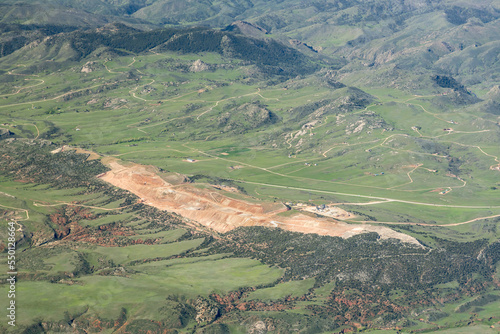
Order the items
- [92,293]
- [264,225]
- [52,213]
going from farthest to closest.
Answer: [52,213]
[264,225]
[92,293]

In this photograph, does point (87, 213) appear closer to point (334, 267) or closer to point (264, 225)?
point (264, 225)

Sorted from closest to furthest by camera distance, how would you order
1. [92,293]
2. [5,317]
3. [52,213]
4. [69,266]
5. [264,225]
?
[5,317] < [92,293] < [69,266] < [264,225] < [52,213]

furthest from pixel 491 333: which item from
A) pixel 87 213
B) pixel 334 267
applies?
pixel 87 213

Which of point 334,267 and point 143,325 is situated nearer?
point 143,325

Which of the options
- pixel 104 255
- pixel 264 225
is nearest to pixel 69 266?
pixel 104 255

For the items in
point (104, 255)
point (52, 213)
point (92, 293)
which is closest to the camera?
point (92, 293)

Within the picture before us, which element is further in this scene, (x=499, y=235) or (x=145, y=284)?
(x=499, y=235)

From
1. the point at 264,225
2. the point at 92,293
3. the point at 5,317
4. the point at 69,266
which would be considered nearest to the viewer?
the point at 5,317

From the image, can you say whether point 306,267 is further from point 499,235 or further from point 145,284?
point 499,235

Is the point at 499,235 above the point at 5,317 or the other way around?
the other way around
